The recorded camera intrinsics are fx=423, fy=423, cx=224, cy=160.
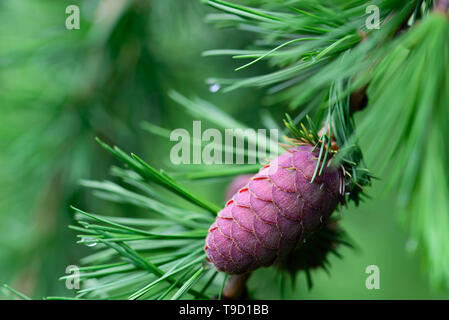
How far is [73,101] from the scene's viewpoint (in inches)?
32.5

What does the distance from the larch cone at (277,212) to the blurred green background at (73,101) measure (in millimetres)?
447

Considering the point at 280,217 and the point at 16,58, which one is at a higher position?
the point at 16,58

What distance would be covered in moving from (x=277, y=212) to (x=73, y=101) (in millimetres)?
599

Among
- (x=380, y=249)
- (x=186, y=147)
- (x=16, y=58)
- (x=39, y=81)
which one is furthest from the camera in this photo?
(x=380, y=249)

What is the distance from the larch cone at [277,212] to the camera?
14.1 inches

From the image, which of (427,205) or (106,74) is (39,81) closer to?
(106,74)

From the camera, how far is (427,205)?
0.27 meters

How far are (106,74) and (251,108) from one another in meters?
0.31
